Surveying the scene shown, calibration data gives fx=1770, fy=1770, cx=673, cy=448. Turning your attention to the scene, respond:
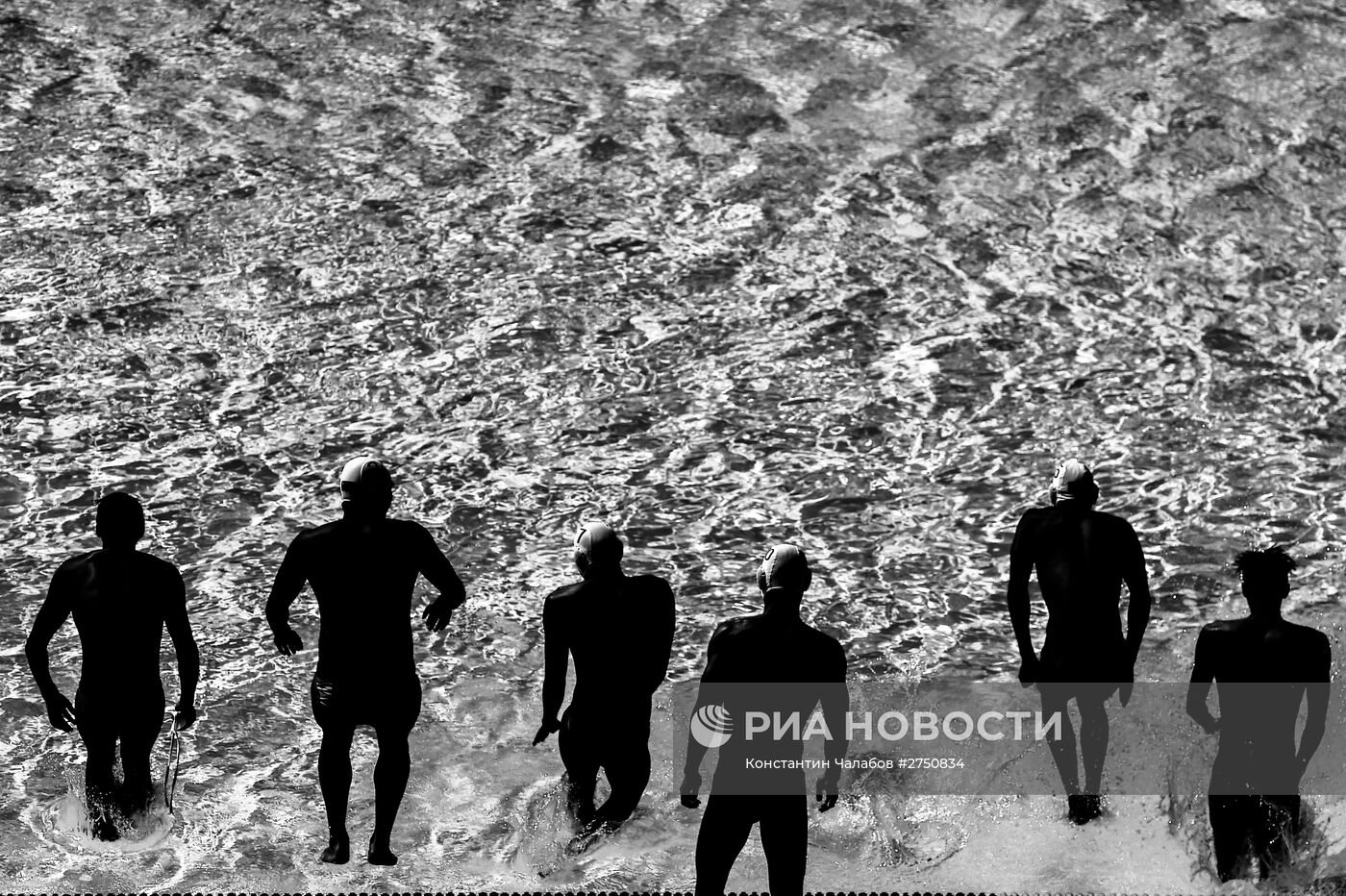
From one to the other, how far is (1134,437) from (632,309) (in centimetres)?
387

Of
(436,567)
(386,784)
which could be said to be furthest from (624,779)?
(436,567)

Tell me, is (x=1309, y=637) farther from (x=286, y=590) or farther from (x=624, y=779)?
(x=286, y=590)

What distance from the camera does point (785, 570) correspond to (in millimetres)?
5750

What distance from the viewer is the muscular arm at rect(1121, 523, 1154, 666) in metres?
6.77

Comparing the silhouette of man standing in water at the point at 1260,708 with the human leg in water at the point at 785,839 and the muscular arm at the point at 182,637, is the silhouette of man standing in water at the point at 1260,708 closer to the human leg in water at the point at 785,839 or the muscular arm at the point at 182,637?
the human leg in water at the point at 785,839

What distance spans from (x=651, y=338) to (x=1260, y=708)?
7425 millimetres

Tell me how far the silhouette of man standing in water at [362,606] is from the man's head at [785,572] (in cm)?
122

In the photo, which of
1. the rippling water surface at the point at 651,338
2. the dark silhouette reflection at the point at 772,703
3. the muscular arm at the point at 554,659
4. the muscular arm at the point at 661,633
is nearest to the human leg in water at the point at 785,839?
the dark silhouette reflection at the point at 772,703

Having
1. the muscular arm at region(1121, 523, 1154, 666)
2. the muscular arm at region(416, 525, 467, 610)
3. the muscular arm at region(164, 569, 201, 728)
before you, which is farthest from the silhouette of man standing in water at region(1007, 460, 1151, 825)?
the muscular arm at region(164, 569, 201, 728)

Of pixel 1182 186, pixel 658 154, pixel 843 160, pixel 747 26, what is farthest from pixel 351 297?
pixel 1182 186

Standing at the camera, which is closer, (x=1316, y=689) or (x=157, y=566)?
(x=1316, y=689)

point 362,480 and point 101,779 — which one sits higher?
point 362,480

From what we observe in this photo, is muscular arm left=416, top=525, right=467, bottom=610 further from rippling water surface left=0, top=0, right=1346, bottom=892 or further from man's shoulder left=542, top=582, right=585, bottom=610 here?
rippling water surface left=0, top=0, right=1346, bottom=892

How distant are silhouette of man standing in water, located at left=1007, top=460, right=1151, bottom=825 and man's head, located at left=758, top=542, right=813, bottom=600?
4.40 ft
